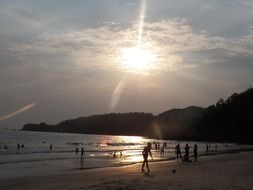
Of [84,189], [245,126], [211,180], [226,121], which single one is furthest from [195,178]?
[226,121]

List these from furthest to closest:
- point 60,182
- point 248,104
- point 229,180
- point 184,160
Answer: point 248,104
point 184,160
point 60,182
point 229,180

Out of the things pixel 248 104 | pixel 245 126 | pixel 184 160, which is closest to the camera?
pixel 184 160

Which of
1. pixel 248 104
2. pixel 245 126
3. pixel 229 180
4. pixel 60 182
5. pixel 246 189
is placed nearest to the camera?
pixel 246 189

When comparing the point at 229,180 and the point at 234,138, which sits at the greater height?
the point at 234,138

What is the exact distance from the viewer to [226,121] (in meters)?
193

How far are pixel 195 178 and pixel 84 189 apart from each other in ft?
25.0

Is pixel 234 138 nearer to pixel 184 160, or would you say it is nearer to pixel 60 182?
pixel 184 160

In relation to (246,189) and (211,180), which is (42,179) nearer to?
(211,180)

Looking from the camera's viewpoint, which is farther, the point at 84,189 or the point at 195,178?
the point at 195,178

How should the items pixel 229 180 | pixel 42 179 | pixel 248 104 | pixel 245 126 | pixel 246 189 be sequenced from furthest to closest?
pixel 248 104 < pixel 245 126 < pixel 42 179 < pixel 229 180 < pixel 246 189

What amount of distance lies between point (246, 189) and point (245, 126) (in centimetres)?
16039

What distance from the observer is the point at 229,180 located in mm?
24688

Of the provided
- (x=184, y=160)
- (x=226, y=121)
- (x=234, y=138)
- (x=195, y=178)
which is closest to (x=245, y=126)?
(x=234, y=138)

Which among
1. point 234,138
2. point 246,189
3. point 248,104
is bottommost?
point 246,189
